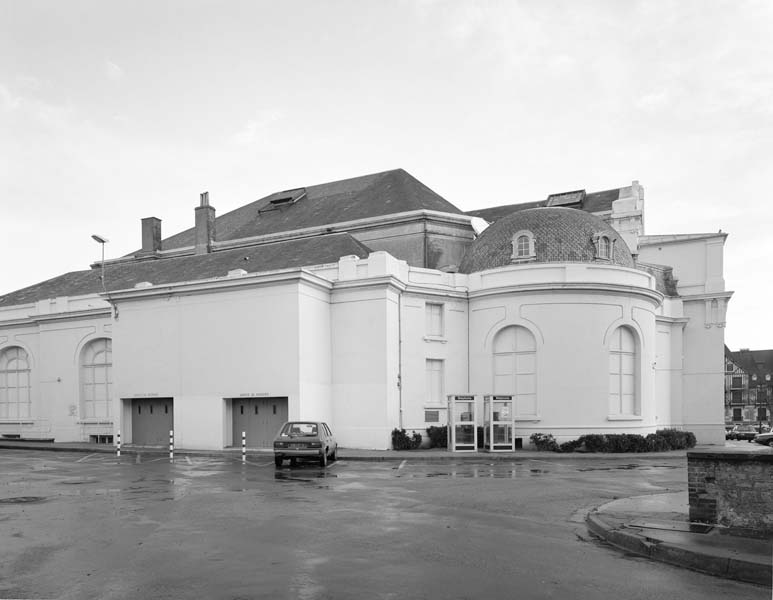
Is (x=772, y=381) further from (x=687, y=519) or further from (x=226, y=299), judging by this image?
(x=687, y=519)

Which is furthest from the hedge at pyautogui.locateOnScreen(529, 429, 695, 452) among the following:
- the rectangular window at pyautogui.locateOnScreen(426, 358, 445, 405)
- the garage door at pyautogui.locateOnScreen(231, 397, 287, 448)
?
the garage door at pyautogui.locateOnScreen(231, 397, 287, 448)

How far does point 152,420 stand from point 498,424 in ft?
49.2

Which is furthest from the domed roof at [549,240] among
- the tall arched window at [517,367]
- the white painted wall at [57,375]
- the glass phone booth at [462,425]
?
the white painted wall at [57,375]

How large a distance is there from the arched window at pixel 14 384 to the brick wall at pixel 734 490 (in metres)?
36.2

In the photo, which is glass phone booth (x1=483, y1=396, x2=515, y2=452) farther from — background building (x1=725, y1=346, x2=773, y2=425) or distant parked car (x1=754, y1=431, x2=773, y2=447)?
background building (x1=725, y1=346, x2=773, y2=425)

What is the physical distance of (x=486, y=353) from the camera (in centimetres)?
3331

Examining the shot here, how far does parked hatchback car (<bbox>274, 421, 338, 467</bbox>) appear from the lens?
22.3m

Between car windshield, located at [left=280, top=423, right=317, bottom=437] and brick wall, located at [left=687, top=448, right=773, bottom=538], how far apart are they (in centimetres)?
1359

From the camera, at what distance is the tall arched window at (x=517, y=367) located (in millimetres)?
32250

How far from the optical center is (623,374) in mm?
32938

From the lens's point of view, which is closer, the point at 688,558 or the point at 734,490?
the point at 688,558

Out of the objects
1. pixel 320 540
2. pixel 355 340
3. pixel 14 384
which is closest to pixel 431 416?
pixel 355 340

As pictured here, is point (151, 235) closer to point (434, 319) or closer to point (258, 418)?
point (258, 418)

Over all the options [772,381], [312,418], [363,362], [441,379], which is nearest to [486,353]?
[441,379]
